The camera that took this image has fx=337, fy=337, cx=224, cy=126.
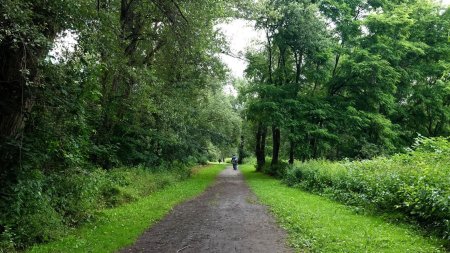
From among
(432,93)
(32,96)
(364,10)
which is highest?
(364,10)

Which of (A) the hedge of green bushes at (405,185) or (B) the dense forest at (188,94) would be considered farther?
(A) the hedge of green bushes at (405,185)

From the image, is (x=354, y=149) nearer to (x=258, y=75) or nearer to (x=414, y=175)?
(x=258, y=75)

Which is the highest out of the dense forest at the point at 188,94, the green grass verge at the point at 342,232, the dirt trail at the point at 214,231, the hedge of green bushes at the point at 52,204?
the dense forest at the point at 188,94

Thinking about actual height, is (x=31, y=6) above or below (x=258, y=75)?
below

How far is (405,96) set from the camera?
1267 inches

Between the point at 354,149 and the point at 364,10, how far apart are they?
12.6 meters

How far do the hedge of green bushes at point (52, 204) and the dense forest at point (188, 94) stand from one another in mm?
37

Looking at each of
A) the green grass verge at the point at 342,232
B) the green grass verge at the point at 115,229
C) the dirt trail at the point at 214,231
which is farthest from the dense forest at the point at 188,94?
the dirt trail at the point at 214,231

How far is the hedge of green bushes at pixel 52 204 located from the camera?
6.74 meters

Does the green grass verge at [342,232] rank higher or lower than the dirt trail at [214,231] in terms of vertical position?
higher

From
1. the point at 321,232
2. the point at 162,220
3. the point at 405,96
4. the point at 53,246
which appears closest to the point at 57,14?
the point at 53,246

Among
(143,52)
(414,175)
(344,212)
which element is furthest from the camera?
(143,52)

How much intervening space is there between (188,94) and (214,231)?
1379 cm

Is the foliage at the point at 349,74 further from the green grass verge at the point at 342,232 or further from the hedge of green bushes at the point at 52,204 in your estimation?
the hedge of green bushes at the point at 52,204
